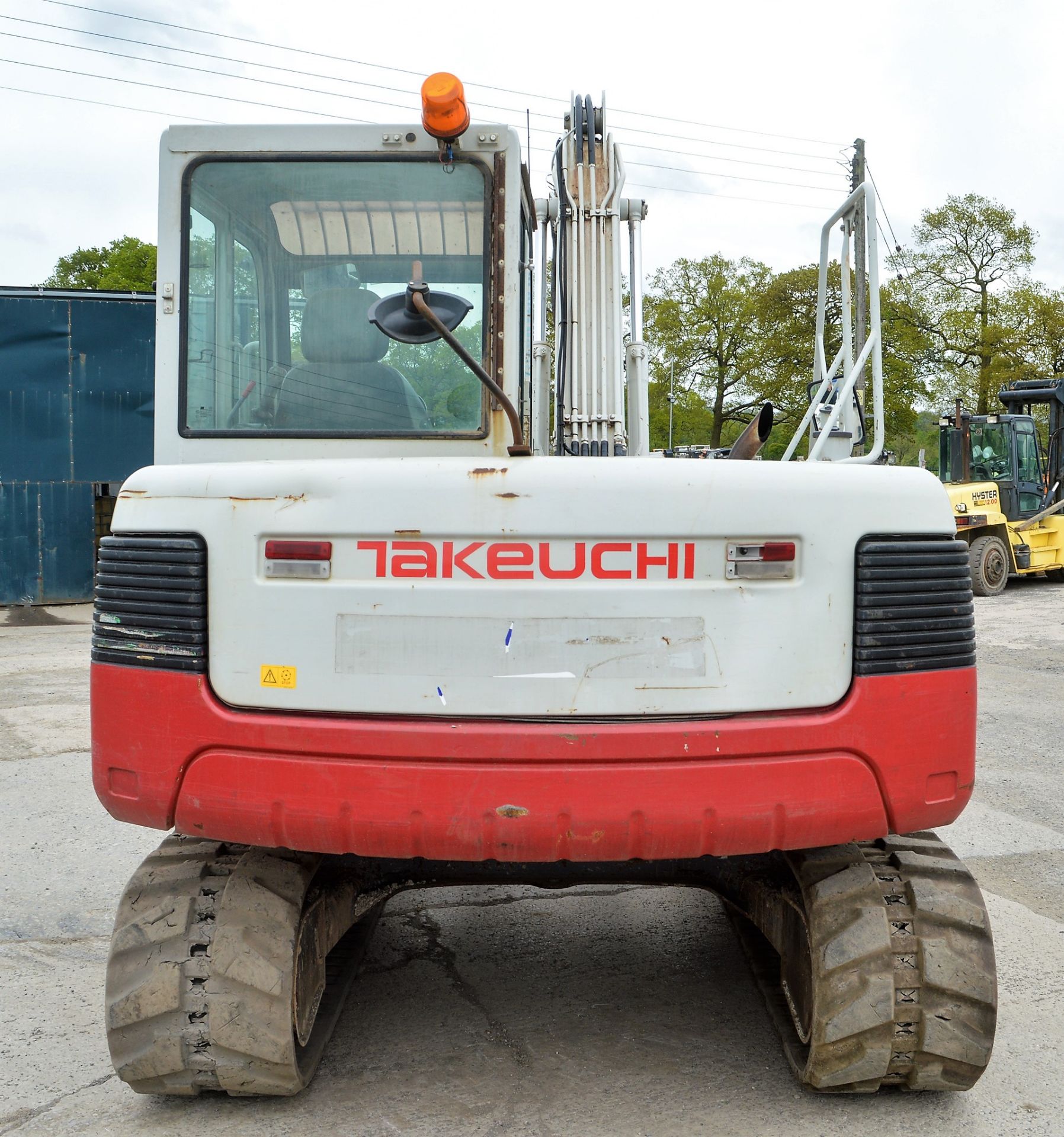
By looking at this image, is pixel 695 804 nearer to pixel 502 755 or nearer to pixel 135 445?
pixel 502 755

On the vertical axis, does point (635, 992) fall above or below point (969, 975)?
below

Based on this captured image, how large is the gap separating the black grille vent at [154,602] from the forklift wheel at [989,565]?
56.2ft

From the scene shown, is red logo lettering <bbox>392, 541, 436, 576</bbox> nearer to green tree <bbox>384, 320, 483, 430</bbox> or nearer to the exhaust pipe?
green tree <bbox>384, 320, 483, 430</bbox>

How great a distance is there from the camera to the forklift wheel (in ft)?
59.2

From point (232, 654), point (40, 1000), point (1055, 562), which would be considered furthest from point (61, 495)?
point (1055, 562)

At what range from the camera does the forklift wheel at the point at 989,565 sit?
1805cm

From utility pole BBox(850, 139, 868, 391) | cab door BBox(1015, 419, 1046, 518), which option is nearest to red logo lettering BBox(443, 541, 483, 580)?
utility pole BBox(850, 139, 868, 391)

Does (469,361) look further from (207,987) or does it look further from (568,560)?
(207,987)

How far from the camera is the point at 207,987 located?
8.78 ft

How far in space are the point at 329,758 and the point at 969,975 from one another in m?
1.63

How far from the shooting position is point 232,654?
8.20 feet

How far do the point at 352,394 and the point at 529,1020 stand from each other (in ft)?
6.30

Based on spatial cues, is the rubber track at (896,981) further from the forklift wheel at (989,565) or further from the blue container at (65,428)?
the forklift wheel at (989,565)

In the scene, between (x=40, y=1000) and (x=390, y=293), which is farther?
(x=40, y=1000)
